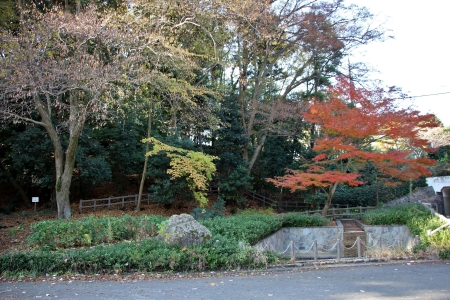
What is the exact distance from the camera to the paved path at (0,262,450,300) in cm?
611

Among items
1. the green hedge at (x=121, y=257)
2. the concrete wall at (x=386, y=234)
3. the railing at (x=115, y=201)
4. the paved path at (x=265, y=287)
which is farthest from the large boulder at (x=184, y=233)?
the railing at (x=115, y=201)

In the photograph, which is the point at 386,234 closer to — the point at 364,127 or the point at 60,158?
the point at 364,127

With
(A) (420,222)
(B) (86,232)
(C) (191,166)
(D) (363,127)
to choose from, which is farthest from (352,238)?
(B) (86,232)

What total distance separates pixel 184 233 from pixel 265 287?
2868mm

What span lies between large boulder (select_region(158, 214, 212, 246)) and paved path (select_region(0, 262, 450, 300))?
1.48m

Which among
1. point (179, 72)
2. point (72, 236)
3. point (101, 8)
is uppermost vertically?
point (101, 8)

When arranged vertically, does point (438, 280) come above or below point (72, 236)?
below

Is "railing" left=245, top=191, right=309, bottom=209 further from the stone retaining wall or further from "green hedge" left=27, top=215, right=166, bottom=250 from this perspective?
"green hedge" left=27, top=215, right=166, bottom=250

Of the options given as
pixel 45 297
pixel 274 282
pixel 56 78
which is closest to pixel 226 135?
pixel 56 78

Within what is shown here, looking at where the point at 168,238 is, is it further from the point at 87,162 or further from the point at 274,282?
the point at 87,162

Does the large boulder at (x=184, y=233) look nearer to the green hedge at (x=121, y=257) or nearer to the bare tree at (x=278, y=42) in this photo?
the green hedge at (x=121, y=257)

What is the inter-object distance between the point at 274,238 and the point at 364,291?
8601mm

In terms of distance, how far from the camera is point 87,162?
20438 mm

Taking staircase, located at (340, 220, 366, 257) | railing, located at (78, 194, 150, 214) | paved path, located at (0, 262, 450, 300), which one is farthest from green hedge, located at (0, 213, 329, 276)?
railing, located at (78, 194, 150, 214)
